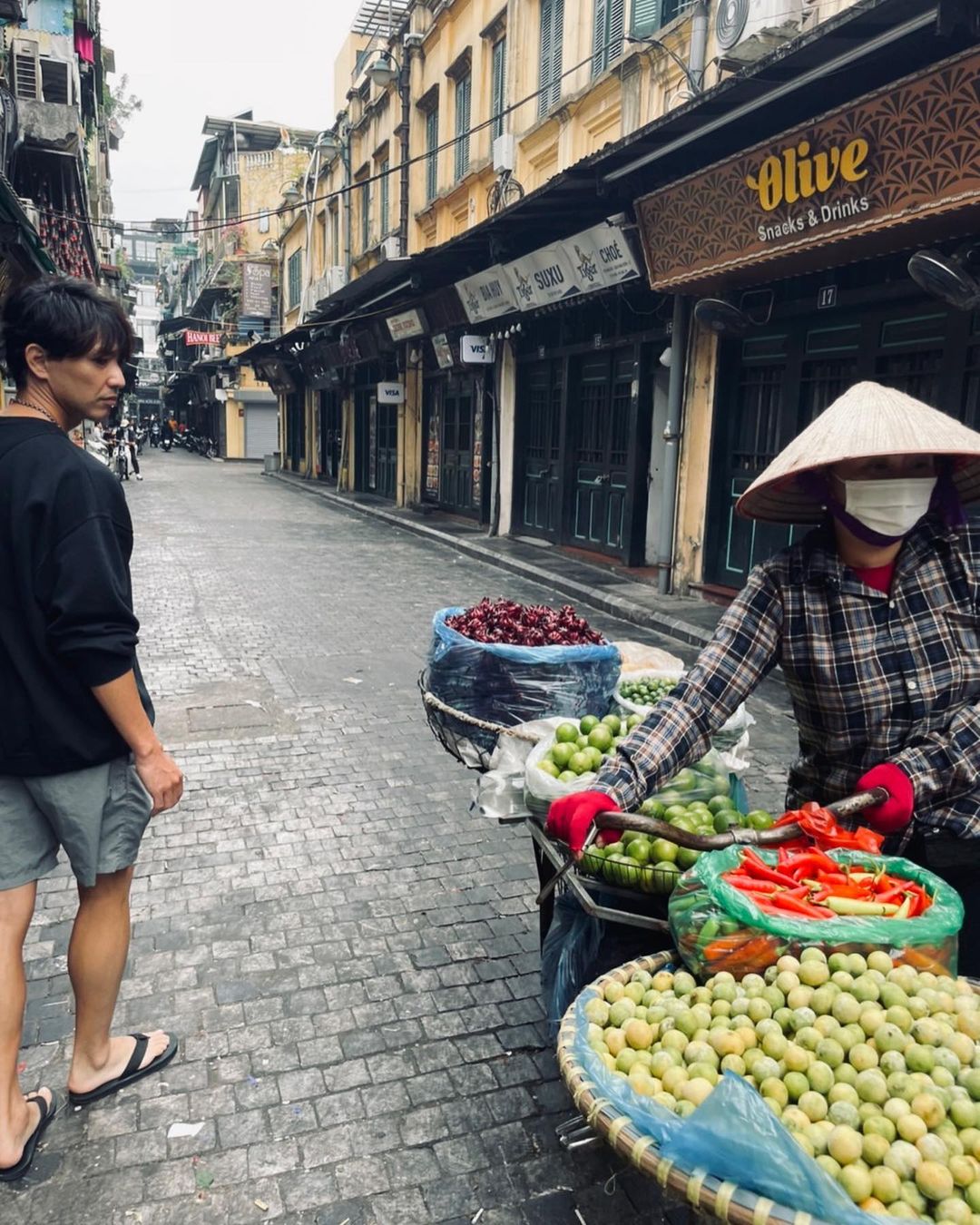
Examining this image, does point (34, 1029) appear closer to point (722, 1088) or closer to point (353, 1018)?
point (353, 1018)

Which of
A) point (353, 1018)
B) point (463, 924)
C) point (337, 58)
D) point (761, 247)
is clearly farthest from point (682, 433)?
point (337, 58)

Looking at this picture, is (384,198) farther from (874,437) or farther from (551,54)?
(874,437)

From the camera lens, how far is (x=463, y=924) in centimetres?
383

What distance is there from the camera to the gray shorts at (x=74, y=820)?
7.99ft

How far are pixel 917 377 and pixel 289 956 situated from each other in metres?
6.84

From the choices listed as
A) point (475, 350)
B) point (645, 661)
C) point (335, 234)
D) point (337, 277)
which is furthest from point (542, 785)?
point (335, 234)

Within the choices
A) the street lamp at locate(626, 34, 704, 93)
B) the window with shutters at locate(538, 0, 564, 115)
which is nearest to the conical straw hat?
the street lamp at locate(626, 34, 704, 93)

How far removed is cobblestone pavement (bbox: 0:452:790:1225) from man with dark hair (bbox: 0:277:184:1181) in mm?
465

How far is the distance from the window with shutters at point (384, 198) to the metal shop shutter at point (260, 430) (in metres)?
25.4

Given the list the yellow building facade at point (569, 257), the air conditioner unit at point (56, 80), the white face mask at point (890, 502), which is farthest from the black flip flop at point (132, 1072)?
the air conditioner unit at point (56, 80)

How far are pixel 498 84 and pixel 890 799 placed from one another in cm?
1652

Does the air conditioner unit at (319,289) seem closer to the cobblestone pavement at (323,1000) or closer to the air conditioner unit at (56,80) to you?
the air conditioner unit at (56,80)

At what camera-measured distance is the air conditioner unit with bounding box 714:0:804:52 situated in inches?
327

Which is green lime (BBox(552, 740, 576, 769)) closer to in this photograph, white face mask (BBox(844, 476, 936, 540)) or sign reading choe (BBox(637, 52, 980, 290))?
white face mask (BBox(844, 476, 936, 540))
